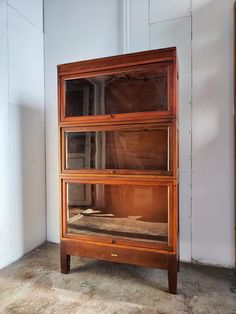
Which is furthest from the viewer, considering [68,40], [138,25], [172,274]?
[68,40]

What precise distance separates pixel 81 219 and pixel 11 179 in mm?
756

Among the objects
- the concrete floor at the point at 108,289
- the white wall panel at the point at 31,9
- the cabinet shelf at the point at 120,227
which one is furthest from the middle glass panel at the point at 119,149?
the white wall panel at the point at 31,9

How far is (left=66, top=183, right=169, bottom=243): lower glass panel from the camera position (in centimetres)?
161

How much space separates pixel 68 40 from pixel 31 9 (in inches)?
17.6

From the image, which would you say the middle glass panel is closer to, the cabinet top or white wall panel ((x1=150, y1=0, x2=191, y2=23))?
the cabinet top

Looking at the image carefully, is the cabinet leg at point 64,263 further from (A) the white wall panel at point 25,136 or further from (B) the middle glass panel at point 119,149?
(B) the middle glass panel at point 119,149

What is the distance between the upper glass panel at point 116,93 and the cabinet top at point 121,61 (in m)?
0.06

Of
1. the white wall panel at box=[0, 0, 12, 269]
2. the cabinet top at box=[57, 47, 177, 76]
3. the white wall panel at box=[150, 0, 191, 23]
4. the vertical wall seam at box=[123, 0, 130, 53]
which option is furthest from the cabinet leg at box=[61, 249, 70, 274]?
the white wall panel at box=[150, 0, 191, 23]

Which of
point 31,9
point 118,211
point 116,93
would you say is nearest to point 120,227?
point 118,211

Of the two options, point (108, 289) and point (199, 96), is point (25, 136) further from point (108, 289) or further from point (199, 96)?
point (199, 96)

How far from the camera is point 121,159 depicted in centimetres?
170

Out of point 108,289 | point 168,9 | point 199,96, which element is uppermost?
point 168,9

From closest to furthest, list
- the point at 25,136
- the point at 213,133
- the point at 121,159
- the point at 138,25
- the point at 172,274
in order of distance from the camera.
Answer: the point at 172,274 → the point at 121,159 → the point at 213,133 → the point at 138,25 → the point at 25,136

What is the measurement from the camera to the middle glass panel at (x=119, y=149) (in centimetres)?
159
